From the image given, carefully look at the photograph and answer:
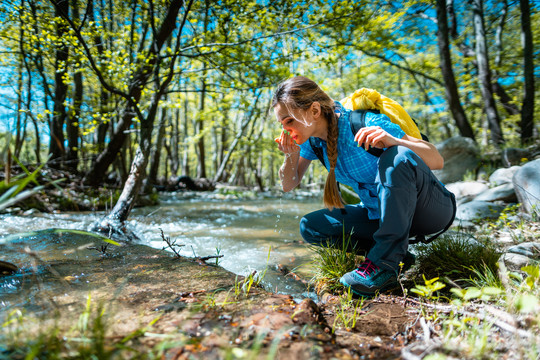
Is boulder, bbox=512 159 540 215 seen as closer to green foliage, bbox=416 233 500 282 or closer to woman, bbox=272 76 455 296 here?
green foliage, bbox=416 233 500 282

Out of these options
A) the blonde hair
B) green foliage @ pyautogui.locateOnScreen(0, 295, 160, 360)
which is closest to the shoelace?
the blonde hair

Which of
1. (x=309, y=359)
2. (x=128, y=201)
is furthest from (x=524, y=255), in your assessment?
(x=128, y=201)

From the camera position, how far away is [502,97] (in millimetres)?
9633

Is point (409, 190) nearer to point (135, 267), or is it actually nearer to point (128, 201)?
point (135, 267)

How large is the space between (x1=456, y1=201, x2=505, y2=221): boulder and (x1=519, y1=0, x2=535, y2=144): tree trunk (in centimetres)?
482

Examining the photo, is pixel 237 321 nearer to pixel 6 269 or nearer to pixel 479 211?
pixel 6 269

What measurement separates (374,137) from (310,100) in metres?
0.53

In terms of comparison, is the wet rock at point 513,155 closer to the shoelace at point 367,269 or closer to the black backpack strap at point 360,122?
the black backpack strap at point 360,122

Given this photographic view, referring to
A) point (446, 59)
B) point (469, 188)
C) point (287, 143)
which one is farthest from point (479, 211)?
point (446, 59)

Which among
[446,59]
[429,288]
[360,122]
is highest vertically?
[446,59]

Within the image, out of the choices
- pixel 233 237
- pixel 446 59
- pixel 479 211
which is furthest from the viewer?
pixel 446 59

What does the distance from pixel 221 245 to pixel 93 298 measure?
200 centimetres

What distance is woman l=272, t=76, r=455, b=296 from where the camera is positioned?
1.76 meters

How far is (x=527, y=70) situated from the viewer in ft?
23.7
